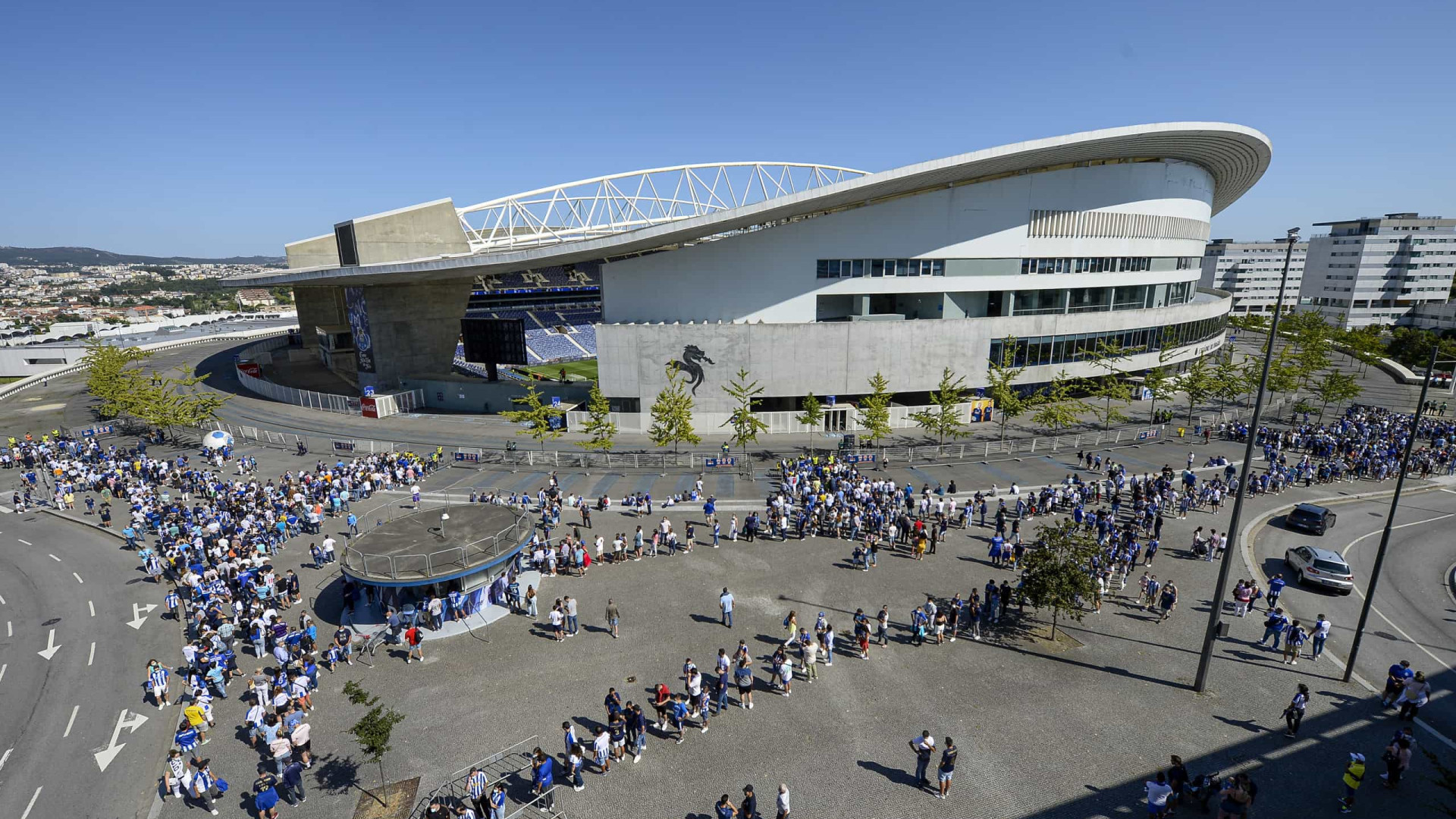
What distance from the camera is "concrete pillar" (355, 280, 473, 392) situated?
4791 centimetres

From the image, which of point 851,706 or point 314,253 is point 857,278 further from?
point 314,253

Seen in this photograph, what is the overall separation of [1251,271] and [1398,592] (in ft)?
448

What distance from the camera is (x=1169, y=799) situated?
10.8 m

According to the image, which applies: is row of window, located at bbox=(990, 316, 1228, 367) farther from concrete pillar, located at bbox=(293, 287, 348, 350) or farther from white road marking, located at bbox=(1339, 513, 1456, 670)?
concrete pillar, located at bbox=(293, 287, 348, 350)

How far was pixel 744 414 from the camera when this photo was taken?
33.8 metres

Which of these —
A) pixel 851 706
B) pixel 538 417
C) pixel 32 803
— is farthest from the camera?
pixel 538 417

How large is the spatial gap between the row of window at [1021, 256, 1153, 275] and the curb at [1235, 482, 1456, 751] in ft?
70.5

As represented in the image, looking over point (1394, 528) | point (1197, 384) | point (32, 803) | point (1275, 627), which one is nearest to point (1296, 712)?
point (1275, 627)

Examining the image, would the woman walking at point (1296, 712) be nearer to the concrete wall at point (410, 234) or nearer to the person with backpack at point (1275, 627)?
the person with backpack at point (1275, 627)

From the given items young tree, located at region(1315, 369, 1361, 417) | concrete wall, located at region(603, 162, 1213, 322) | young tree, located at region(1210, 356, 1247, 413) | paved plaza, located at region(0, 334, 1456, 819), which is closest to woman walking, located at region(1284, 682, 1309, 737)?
paved plaza, located at region(0, 334, 1456, 819)

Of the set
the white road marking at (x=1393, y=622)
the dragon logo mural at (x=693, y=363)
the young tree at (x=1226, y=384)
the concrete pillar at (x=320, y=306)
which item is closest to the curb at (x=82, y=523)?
the dragon logo mural at (x=693, y=363)

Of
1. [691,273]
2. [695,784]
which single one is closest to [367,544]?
[695,784]

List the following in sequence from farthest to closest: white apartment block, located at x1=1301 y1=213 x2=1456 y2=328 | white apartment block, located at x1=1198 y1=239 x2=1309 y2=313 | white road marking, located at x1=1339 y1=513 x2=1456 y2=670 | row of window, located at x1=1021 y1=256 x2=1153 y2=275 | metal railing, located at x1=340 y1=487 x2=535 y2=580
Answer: white apartment block, located at x1=1198 y1=239 x2=1309 y2=313
white apartment block, located at x1=1301 y1=213 x2=1456 y2=328
row of window, located at x1=1021 y1=256 x2=1153 y2=275
metal railing, located at x1=340 y1=487 x2=535 y2=580
white road marking, located at x1=1339 y1=513 x2=1456 y2=670

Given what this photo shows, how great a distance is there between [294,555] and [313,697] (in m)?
9.32
